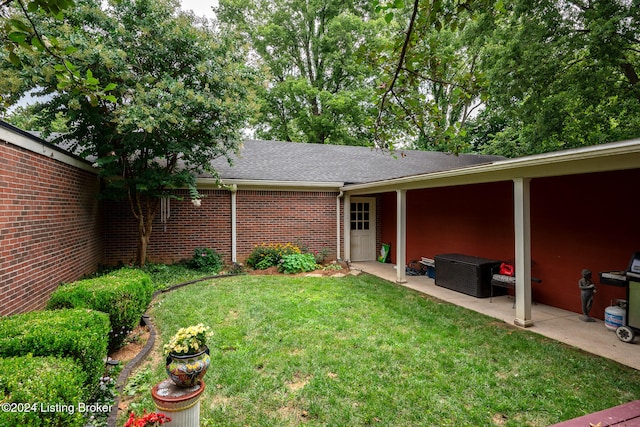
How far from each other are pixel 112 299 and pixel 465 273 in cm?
625

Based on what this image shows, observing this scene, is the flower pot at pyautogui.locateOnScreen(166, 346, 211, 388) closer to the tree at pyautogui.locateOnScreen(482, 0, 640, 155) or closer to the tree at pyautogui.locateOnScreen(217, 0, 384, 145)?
the tree at pyautogui.locateOnScreen(482, 0, 640, 155)

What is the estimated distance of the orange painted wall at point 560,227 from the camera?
4918 mm

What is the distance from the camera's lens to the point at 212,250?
9117 mm

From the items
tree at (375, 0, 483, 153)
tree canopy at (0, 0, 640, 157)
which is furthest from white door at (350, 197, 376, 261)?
tree at (375, 0, 483, 153)

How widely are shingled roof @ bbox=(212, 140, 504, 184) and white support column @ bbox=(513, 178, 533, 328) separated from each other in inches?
189

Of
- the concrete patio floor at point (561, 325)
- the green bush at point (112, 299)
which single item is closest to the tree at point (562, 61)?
the concrete patio floor at point (561, 325)

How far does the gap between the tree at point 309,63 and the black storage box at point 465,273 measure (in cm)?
1301

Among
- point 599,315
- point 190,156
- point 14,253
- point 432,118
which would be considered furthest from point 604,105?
point 14,253

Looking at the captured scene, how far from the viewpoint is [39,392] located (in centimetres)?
185

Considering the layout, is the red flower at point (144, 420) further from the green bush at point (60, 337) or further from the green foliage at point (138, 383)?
the green foliage at point (138, 383)

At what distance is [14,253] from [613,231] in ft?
26.9

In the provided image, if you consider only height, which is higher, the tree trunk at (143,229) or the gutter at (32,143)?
the gutter at (32,143)

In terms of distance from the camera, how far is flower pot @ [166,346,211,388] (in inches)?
95.3

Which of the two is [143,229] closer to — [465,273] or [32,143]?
[32,143]
